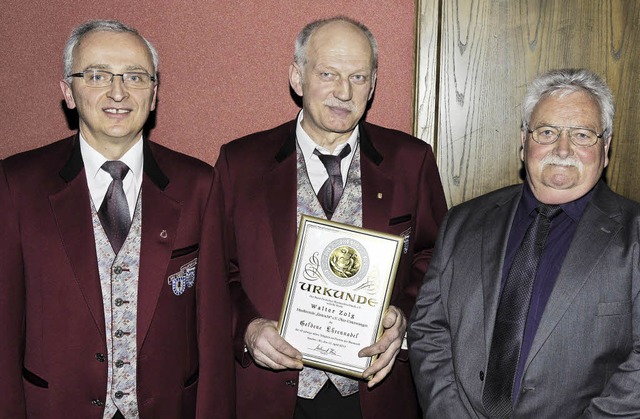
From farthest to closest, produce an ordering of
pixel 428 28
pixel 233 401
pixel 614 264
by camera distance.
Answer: pixel 428 28 < pixel 233 401 < pixel 614 264

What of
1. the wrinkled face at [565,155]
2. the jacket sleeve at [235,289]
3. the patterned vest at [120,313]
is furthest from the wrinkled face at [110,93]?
the wrinkled face at [565,155]

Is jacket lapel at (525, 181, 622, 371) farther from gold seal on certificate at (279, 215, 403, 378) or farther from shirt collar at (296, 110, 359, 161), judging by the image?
shirt collar at (296, 110, 359, 161)

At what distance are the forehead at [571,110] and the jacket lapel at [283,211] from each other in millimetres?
954

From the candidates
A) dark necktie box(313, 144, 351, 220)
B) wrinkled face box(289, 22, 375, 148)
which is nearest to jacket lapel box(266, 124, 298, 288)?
dark necktie box(313, 144, 351, 220)

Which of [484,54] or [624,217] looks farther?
[484,54]

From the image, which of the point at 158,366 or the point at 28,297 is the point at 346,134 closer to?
the point at 158,366

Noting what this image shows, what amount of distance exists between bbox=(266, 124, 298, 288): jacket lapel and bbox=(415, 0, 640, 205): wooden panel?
3.39 ft

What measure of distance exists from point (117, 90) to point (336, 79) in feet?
2.72

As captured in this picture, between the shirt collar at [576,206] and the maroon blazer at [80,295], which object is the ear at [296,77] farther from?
the shirt collar at [576,206]

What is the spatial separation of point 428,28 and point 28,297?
2205 millimetres

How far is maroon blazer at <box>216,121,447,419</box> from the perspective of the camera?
9.02 feet

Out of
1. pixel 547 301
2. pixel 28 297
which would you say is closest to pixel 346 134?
pixel 547 301

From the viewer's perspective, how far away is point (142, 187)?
99.7 inches

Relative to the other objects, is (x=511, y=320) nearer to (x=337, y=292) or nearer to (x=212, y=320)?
(x=337, y=292)
